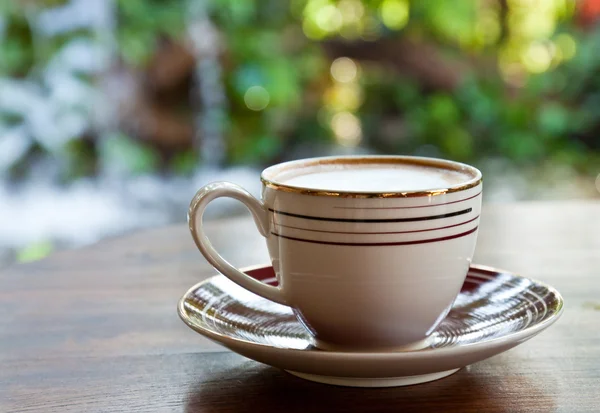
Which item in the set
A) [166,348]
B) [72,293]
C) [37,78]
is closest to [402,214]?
[166,348]

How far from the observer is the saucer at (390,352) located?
1.38 ft

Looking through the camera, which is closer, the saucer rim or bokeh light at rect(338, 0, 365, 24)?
the saucer rim

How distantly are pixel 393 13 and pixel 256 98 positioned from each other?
818mm

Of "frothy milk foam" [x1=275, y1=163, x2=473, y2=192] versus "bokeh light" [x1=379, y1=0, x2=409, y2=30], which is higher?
"bokeh light" [x1=379, y1=0, x2=409, y2=30]

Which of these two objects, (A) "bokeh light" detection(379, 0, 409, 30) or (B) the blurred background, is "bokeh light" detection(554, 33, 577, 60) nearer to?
(B) the blurred background

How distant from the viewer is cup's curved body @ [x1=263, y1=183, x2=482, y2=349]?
448 millimetres

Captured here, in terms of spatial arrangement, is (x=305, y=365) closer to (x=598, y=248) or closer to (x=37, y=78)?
(x=598, y=248)

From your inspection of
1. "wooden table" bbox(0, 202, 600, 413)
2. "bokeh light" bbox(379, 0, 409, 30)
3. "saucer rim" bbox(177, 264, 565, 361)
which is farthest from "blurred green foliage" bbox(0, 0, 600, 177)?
"saucer rim" bbox(177, 264, 565, 361)

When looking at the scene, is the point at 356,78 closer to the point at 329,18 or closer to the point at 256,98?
the point at 329,18

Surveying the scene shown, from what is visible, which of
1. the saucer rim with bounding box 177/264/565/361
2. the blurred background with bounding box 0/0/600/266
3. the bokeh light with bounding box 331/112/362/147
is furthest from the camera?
the bokeh light with bounding box 331/112/362/147

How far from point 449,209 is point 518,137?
123 inches

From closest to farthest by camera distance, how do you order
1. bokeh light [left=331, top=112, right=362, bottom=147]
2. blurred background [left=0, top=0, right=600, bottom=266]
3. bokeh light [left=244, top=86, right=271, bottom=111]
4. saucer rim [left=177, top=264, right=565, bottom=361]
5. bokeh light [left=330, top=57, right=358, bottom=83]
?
saucer rim [left=177, top=264, right=565, bottom=361] < blurred background [left=0, top=0, right=600, bottom=266] < bokeh light [left=244, top=86, right=271, bottom=111] < bokeh light [left=331, top=112, right=362, bottom=147] < bokeh light [left=330, top=57, right=358, bottom=83]

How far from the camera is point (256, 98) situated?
338 cm

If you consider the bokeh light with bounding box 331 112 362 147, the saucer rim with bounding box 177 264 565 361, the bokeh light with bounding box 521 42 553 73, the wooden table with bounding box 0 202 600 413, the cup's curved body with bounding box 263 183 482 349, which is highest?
the cup's curved body with bounding box 263 183 482 349
